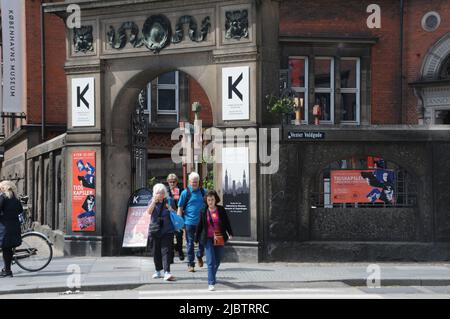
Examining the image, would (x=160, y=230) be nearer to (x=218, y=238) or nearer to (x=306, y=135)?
(x=218, y=238)

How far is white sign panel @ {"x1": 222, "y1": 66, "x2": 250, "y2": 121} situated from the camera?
620 inches

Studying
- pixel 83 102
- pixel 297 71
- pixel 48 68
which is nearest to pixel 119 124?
pixel 83 102

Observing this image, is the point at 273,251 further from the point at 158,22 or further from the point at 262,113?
the point at 158,22

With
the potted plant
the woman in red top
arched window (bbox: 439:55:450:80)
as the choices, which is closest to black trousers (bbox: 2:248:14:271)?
the woman in red top

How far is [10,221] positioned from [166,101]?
14.0 metres

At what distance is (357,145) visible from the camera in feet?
51.4

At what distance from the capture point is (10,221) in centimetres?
1439

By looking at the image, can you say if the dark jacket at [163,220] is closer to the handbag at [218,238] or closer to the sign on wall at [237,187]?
the handbag at [218,238]

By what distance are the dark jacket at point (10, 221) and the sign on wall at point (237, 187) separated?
4069mm

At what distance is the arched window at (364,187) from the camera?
51.2 feet

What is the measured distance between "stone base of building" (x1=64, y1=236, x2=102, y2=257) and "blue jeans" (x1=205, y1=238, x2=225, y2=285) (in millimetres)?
5594

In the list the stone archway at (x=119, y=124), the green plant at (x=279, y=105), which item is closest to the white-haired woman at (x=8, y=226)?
the stone archway at (x=119, y=124)

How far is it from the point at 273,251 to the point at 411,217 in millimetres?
2815

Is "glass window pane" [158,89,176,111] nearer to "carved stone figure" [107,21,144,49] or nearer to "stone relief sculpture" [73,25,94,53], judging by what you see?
"stone relief sculpture" [73,25,94,53]
